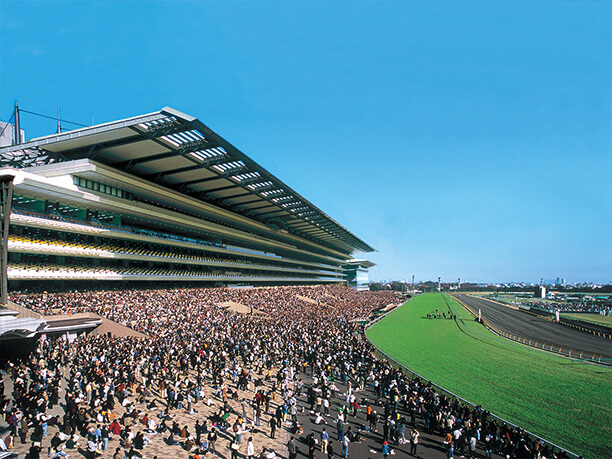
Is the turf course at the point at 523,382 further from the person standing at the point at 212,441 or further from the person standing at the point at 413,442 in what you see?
the person standing at the point at 212,441

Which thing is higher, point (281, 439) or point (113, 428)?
point (113, 428)

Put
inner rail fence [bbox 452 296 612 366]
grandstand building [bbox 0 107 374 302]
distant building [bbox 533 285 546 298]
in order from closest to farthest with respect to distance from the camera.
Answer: inner rail fence [bbox 452 296 612 366] → grandstand building [bbox 0 107 374 302] → distant building [bbox 533 285 546 298]

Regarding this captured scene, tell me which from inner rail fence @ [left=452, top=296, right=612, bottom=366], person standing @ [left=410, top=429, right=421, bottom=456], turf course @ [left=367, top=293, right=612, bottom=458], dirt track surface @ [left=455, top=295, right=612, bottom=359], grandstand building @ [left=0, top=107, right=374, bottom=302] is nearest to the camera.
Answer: person standing @ [left=410, top=429, right=421, bottom=456]

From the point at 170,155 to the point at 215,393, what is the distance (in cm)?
2508

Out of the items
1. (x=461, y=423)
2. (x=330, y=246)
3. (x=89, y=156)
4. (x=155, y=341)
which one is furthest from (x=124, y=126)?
(x=330, y=246)

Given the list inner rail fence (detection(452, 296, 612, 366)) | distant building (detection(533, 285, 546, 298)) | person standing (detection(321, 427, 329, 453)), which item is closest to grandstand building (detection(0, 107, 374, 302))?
person standing (detection(321, 427, 329, 453))

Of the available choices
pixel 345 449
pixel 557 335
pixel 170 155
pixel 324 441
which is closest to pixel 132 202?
pixel 170 155

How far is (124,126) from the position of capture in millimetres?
28094

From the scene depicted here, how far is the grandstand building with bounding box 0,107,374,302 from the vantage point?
29141 millimetres

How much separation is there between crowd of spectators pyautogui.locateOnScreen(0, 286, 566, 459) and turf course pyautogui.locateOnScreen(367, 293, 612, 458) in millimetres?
3255

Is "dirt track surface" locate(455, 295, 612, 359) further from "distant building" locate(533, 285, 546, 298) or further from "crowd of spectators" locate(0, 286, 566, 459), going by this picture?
"distant building" locate(533, 285, 546, 298)

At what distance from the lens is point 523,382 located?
2153 cm

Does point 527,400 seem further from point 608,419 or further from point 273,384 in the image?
point 273,384

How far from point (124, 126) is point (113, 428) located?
23514 mm
